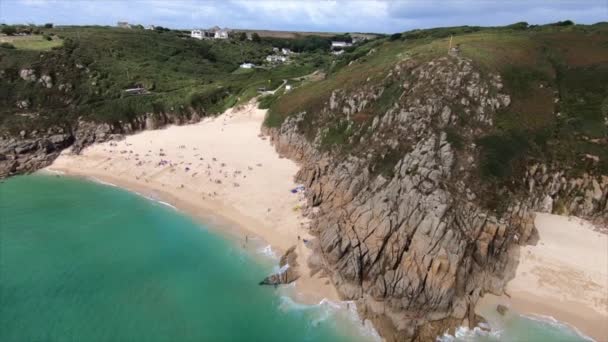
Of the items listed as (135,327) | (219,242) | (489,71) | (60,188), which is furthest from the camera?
(60,188)

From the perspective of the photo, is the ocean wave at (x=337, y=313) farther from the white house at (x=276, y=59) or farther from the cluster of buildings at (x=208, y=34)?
the cluster of buildings at (x=208, y=34)

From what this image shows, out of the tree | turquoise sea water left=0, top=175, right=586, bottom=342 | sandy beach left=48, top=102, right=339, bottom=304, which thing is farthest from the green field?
turquoise sea water left=0, top=175, right=586, bottom=342

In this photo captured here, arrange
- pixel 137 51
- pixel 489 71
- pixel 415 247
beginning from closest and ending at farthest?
pixel 415 247 → pixel 489 71 → pixel 137 51

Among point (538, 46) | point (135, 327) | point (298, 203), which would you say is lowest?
point (135, 327)

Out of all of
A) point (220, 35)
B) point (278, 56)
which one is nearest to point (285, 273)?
point (278, 56)

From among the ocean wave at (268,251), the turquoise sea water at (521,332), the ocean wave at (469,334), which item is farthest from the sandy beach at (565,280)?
the ocean wave at (268,251)

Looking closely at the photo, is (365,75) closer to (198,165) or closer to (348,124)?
(348,124)

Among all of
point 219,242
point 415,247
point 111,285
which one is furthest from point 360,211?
point 111,285
